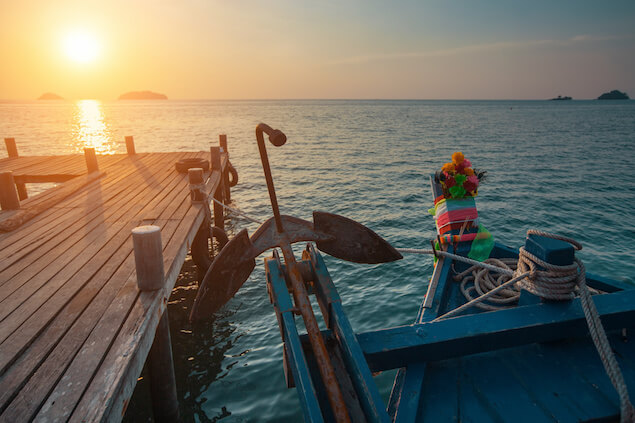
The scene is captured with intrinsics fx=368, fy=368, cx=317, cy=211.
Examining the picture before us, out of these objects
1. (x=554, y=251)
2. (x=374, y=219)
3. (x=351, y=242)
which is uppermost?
(x=554, y=251)

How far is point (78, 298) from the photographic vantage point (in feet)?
13.5

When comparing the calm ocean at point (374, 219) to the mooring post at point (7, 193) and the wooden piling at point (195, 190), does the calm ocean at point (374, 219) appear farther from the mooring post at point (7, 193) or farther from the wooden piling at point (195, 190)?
the mooring post at point (7, 193)

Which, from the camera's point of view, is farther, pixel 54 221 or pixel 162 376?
pixel 54 221

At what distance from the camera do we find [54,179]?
11.8 metres

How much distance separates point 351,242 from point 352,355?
1.28m

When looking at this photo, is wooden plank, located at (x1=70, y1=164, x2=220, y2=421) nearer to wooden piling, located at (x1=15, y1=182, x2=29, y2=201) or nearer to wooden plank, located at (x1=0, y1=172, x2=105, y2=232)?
wooden plank, located at (x1=0, y1=172, x2=105, y2=232)

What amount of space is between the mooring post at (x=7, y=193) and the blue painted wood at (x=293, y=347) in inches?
261

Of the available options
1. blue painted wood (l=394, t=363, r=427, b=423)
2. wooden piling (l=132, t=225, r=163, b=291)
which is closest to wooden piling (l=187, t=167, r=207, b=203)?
wooden piling (l=132, t=225, r=163, b=291)

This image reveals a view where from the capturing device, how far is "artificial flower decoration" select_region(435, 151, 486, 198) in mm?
6102

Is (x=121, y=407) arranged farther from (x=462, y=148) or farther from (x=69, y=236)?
(x=462, y=148)

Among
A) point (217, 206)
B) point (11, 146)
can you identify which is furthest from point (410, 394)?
point (11, 146)

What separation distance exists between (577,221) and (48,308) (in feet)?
52.6

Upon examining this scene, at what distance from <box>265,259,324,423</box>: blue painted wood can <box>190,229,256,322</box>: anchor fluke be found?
0.24 meters

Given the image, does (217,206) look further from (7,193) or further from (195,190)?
(7,193)
